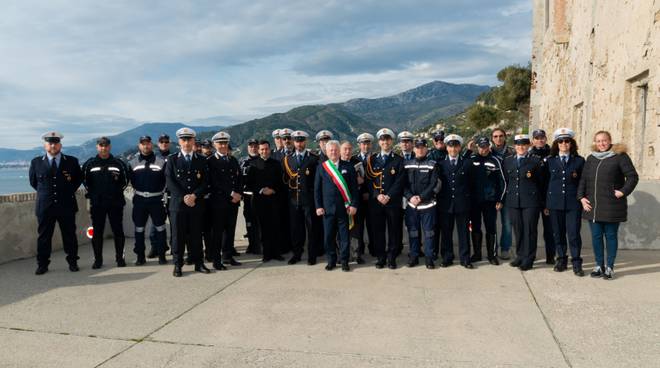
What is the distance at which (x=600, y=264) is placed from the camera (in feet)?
18.2

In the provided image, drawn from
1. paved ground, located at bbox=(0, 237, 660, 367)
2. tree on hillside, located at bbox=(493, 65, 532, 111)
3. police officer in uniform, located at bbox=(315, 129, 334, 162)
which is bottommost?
paved ground, located at bbox=(0, 237, 660, 367)

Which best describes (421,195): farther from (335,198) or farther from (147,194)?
(147,194)

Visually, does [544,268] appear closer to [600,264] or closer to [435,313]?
[600,264]

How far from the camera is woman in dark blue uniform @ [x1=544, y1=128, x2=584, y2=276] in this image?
5.71 meters

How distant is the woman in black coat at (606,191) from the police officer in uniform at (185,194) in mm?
4610

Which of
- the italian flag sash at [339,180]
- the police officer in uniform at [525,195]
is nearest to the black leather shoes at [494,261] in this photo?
the police officer in uniform at [525,195]

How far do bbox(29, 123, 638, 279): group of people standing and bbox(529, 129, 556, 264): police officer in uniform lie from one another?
2 cm

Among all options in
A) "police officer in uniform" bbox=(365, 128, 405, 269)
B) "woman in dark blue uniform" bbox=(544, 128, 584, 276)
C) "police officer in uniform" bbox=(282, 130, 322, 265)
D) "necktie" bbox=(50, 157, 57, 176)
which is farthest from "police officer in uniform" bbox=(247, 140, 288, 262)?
"woman in dark blue uniform" bbox=(544, 128, 584, 276)

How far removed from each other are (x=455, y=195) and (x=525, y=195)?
2.79ft

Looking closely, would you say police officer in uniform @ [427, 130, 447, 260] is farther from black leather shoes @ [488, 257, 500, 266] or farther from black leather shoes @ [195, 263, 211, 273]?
black leather shoes @ [195, 263, 211, 273]

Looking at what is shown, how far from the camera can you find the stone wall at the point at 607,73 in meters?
7.41

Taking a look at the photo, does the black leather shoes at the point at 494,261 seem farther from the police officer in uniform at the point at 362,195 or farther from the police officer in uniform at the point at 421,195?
the police officer in uniform at the point at 362,195

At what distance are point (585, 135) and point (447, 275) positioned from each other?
6.98 metres

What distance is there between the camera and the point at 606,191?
17.6 feet
